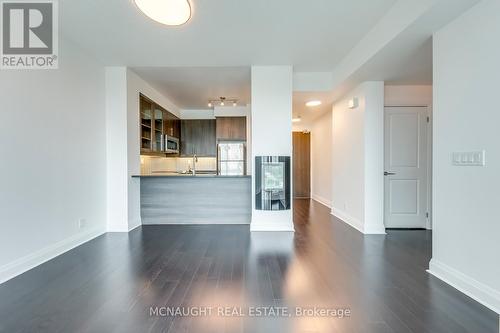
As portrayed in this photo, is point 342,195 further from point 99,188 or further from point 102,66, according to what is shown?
point 102,66

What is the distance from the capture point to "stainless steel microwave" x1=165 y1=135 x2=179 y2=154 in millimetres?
5766

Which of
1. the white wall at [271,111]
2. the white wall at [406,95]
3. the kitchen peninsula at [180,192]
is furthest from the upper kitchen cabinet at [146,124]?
the white wall at [406,95]

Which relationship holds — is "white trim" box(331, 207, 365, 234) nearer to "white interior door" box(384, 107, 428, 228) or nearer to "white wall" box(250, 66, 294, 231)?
"white interior door" box(384, 107, 428, 228)

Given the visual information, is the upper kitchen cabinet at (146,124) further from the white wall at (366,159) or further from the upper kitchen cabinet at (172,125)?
the white wall at (366,159)

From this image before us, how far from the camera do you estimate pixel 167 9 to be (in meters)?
2.30

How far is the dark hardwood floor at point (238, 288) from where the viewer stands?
1698mm

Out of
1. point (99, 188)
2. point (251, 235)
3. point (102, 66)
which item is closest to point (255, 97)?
point (251, 235)

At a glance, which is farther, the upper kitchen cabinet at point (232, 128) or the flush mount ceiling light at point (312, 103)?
the upper kitchen cabinet at point (232, 128)

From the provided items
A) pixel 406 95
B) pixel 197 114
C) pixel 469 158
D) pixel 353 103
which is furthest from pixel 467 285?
pixel 197 114

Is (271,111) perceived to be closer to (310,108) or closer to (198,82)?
(198,82)

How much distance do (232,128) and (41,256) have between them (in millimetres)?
4734

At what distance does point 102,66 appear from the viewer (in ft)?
12.9

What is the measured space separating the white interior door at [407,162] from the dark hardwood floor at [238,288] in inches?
33.7

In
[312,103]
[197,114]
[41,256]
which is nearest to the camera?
[41,256]
